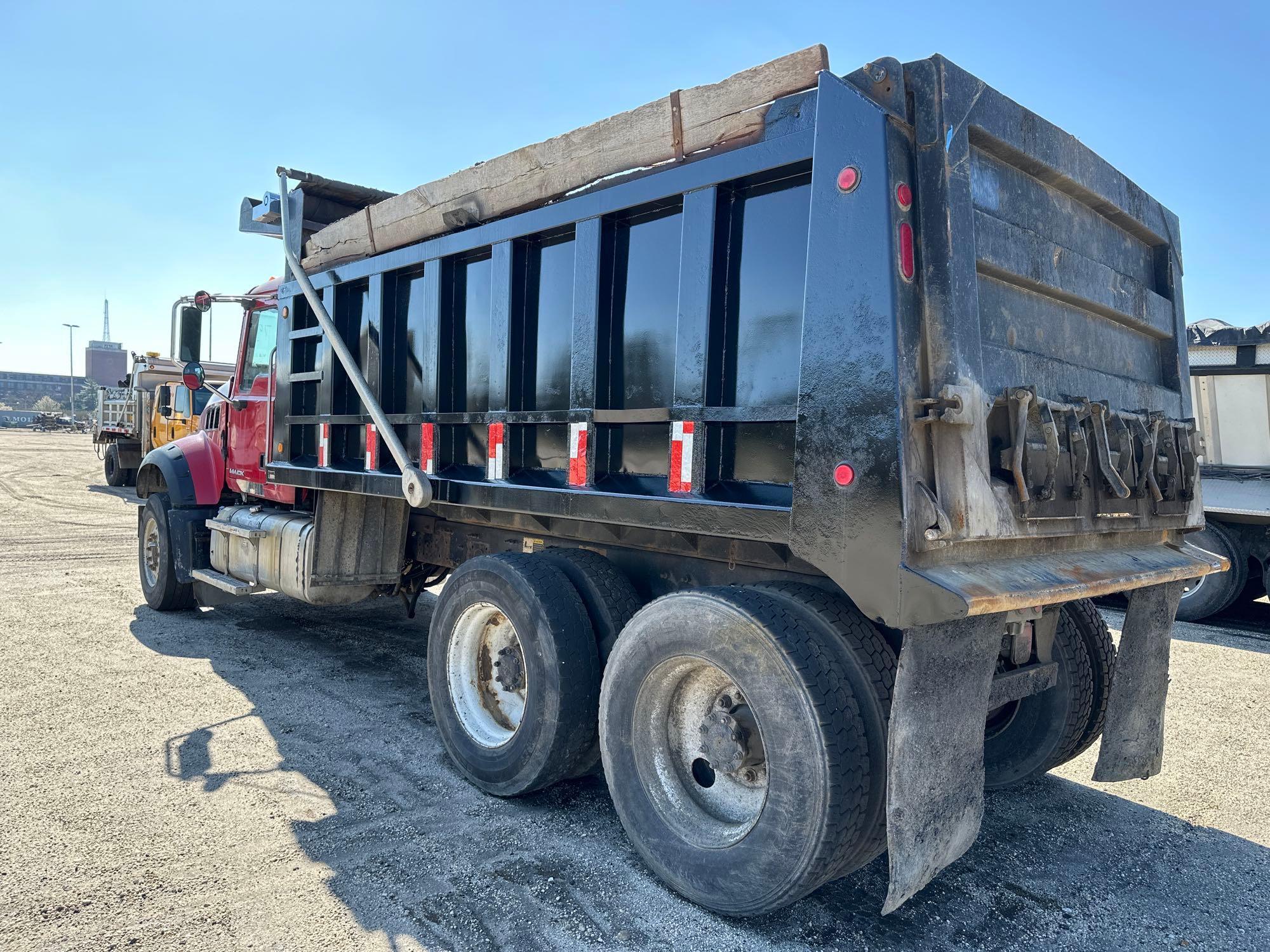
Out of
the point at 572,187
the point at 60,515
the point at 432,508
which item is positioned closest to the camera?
the point at 572,187

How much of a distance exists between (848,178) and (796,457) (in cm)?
90

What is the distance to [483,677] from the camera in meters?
4.25

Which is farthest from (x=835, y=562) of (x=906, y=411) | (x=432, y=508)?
(x=432, y=508)

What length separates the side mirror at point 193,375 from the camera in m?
6.47

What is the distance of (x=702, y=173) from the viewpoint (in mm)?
3127

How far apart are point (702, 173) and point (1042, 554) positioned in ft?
6.07

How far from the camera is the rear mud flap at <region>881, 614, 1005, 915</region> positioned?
255 cm

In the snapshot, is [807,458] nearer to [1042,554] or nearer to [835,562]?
[835,562]

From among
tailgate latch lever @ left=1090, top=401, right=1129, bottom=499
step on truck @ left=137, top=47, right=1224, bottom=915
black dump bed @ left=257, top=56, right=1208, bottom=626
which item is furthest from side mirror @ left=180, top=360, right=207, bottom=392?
tailgate latch lever @ left=1090, top=401, right=1129, bottom=499

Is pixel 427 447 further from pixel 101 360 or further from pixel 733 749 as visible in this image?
pixel 101 360

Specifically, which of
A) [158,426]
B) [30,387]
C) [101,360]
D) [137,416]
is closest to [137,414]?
[137,416]

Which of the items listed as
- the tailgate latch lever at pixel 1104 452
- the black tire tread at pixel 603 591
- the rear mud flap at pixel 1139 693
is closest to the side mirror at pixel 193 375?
the black tire tread at pixel 603 591

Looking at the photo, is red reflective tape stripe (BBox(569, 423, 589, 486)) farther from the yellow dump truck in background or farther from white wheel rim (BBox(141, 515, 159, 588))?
the yellow dump truck in background

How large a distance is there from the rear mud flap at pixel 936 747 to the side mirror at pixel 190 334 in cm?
587
